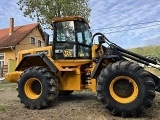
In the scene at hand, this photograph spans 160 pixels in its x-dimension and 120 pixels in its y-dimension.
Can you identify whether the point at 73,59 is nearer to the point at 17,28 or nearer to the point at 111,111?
the point at 111,111

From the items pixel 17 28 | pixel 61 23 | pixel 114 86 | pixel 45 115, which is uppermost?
pixel 17 28

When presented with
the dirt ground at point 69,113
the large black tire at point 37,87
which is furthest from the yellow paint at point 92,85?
the large black tire at point 37,87

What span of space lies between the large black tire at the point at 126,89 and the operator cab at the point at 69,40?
1829mm

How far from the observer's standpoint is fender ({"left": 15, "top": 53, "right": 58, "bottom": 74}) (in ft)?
30.7

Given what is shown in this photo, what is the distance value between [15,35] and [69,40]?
26.5 m

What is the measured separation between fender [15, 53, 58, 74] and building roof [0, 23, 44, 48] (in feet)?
69.0

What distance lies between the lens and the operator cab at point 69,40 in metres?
9.42

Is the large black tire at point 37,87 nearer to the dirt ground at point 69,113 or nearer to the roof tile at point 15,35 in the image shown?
the dirt ground at point 69,113

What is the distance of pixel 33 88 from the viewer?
967cm

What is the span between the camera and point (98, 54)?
940 centimetres

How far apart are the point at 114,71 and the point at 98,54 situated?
→ 178cm

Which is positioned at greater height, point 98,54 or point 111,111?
point 98,54

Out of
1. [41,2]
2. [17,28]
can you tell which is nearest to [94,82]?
[41,2]

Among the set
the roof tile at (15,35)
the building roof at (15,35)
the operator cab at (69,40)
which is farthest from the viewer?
the roof tile at (15,35)
